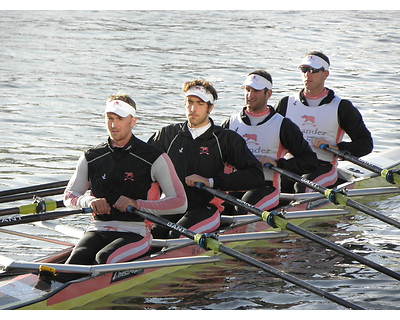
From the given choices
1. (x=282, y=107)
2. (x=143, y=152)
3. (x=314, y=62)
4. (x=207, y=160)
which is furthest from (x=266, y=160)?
(x=143, y=152)

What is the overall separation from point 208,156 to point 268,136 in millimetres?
1314

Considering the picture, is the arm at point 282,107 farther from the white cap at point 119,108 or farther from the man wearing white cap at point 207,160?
the white cap at point 119,108

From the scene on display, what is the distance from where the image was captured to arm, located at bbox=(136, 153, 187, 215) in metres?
7.57

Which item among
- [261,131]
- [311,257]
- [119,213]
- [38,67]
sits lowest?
[311,257]

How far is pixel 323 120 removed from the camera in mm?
10727

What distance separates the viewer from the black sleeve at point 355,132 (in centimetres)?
1059

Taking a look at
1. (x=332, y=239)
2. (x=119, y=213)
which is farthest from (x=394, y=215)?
(x=119, y=213)

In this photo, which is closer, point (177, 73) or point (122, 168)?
point (122, 168)

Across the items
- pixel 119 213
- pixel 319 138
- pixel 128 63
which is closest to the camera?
pixel 119 213

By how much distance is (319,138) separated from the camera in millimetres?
10781

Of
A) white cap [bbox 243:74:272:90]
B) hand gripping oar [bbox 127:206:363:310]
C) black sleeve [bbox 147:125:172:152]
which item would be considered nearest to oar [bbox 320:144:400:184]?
white cap [bbox 243:74:272:90]

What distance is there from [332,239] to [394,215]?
154cm

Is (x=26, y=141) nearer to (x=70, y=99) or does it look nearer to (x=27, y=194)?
(x=70, y=99)

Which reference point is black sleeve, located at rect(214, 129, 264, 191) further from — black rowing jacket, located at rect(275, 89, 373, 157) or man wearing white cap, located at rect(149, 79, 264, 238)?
black rowing jacket, located at rect(275, 89, 373, 157)
